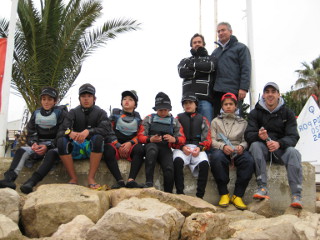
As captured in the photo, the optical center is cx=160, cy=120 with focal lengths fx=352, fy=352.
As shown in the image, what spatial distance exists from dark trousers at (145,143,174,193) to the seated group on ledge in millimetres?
13

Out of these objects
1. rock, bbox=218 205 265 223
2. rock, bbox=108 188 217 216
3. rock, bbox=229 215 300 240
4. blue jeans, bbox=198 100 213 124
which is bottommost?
rock, bbox=218 205 265 223

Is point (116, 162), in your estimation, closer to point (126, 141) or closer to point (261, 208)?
point (126, 141)

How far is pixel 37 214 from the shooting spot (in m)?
3.47

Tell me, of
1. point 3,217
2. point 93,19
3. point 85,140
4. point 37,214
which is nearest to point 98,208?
point 37,214

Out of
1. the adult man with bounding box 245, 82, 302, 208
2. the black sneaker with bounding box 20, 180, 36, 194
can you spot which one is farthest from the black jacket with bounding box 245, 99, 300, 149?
the black sneaker with bounding box 20, 180, 36, 194

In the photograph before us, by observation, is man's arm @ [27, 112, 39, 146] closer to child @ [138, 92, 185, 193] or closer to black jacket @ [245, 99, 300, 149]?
child @ [138, 92, 185, 193]

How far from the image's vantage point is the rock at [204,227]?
3.15 m

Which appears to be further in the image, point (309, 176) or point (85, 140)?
point (309, 176)

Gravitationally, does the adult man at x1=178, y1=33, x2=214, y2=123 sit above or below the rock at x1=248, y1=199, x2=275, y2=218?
above

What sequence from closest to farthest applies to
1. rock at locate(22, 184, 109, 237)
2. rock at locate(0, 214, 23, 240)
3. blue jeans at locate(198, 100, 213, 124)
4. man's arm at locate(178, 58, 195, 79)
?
rock at locate(0, 214, 23, 240)
rock at locate(22, 184, 109, 237)
blue jeans at locate(198, 100, 213, 124)
man's arm at locate(178, 58, 195, 79)

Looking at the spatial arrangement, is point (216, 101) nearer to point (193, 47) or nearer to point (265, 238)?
point (193, 47)

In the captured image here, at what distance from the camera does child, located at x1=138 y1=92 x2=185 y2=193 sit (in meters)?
4.60

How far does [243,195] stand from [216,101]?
1688 millimetres

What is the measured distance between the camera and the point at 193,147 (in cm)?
492
